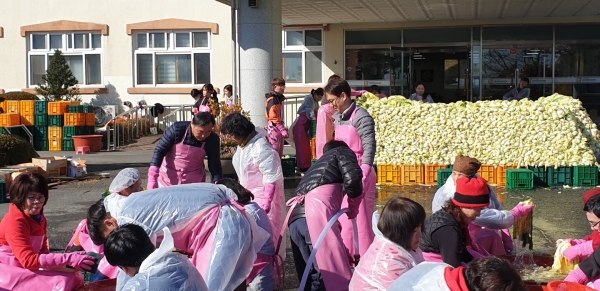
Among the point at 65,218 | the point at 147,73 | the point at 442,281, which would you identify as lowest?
the point at 65,218

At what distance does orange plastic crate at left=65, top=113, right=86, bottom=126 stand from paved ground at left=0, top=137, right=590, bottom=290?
4.95 meters

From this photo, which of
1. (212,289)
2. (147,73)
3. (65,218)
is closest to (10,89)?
(147,73)

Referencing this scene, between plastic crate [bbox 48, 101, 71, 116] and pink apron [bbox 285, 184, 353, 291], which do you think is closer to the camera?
pink apron [bbox 285, 184, 353, 291]

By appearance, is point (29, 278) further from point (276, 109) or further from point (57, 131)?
point (57, 131)

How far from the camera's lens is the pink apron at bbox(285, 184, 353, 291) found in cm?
630

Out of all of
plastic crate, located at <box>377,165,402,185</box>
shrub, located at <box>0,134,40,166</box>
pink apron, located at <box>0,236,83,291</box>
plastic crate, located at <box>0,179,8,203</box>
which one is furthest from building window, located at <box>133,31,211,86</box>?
pink apron, located at <box>0,236,83,291</box>

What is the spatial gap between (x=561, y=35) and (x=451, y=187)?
1818 centimetres

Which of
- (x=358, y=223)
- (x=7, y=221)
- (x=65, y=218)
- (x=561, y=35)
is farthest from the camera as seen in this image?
(x=561, y=35)

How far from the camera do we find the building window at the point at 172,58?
25.7m

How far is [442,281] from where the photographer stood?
3.50 metres

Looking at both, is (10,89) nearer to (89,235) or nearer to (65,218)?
(65,218)

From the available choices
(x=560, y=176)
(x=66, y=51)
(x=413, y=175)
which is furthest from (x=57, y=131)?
(x=560, y=176)

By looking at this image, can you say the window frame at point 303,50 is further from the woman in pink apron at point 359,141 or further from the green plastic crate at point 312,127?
the woman in pink apron at point 359,141

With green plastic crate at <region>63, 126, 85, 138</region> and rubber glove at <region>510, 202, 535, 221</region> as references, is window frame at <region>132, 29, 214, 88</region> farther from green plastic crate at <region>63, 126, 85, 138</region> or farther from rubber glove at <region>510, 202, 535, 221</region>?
rubber glove at <region>510, 202, 535, 221</region>
